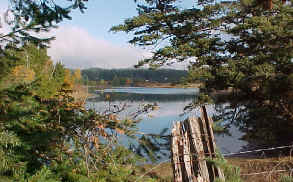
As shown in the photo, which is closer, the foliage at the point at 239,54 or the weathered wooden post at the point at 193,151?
the weathered wooden post at the point at 193,151

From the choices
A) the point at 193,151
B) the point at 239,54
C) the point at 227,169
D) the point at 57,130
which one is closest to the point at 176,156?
the point at 193,151

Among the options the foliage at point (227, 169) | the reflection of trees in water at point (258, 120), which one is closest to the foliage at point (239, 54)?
the reflection of trees in water at point (258, 120)

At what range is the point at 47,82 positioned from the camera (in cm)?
264

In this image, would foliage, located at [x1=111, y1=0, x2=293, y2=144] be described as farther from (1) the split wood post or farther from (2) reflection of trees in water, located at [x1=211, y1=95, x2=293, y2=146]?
(1) the split wood post

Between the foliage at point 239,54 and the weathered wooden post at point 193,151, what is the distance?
415 cm

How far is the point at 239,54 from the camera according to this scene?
23.5ft

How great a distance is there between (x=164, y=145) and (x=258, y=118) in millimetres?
5311

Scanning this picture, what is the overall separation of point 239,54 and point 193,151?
5.44 m

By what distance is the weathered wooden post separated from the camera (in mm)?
2422

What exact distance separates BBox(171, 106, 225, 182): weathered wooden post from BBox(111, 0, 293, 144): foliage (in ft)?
13.6

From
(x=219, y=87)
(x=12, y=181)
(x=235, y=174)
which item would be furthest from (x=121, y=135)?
(x=219, y=87)

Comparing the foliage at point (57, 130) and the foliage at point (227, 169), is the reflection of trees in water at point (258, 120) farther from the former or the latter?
the foliage at point (57, 130)

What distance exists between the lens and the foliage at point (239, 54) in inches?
253

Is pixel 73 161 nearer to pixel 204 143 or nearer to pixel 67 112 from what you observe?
pixel 67 112
